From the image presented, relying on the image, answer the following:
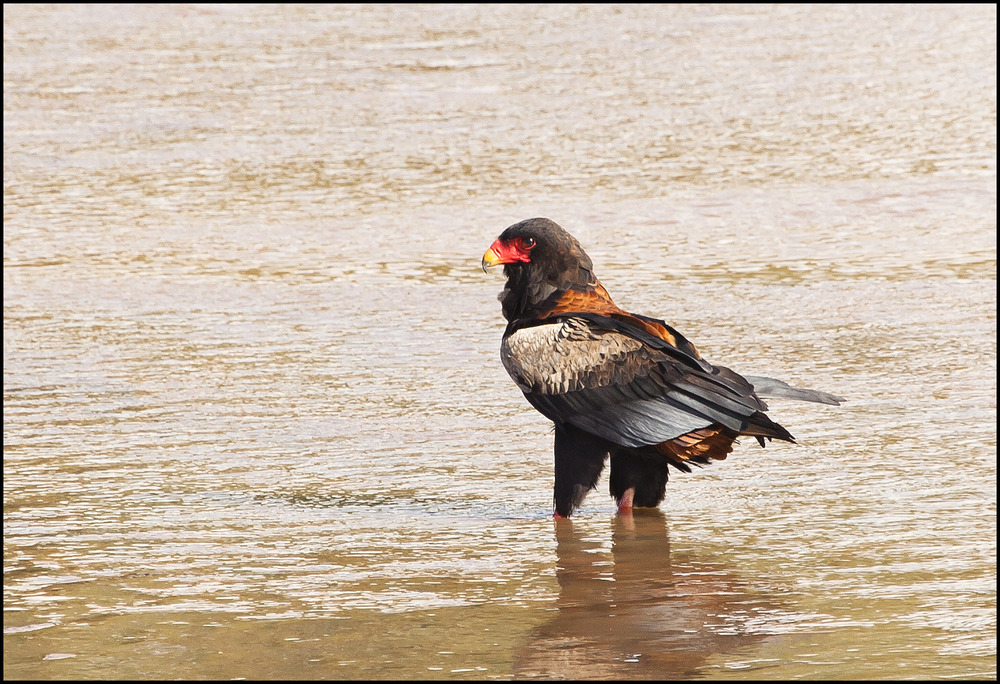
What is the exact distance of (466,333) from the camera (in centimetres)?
791

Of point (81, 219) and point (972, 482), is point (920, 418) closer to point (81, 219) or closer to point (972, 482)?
point (972, 482)

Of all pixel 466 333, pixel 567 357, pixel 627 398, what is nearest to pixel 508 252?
pixel 567 357

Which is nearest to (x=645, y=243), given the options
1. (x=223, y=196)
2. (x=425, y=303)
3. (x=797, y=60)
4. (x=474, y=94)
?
(x=425, y=303)

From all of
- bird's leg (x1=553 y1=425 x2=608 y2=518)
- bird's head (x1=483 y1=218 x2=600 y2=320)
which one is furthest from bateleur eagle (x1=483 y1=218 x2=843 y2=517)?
bird's head (x1=483 y1=218 x2=600 y2=320)

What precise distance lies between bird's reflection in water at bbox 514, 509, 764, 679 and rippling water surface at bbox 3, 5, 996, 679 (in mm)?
16

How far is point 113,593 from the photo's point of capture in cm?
460

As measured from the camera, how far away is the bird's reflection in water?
A: 398cm

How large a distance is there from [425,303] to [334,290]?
0.55 metres

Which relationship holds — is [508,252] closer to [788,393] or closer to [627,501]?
[627,501]

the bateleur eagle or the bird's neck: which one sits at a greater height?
the bird's neck

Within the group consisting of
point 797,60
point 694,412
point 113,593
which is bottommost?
point 113,593

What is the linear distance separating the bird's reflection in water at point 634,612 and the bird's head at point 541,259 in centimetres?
88

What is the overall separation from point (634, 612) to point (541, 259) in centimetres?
168

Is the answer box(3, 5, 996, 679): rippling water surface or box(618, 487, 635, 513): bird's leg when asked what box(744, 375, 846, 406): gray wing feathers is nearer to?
box(3, 5, 996, 679): rippling water surface
